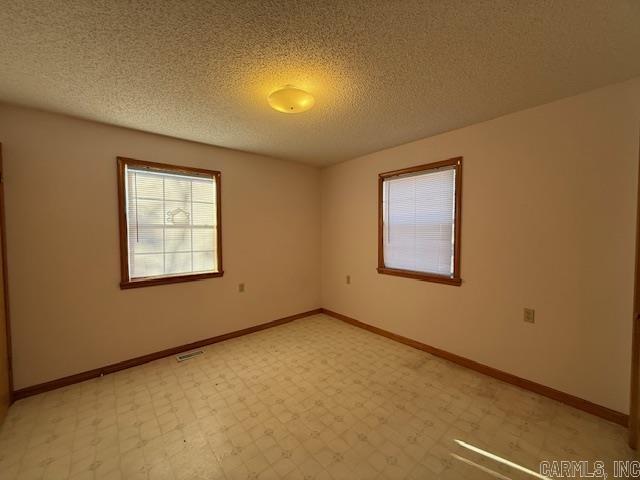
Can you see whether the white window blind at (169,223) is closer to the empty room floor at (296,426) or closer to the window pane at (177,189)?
the window pane at (177,189)

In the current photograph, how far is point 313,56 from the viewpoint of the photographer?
1557 mm

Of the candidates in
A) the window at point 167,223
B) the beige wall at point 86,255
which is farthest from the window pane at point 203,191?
the beige wall at point 86,255

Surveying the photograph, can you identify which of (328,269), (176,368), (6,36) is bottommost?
(176,368)

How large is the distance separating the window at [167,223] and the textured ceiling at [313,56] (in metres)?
0.63

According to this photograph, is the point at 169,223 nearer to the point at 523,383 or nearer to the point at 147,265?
the point at 147,265

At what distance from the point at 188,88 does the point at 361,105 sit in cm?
132

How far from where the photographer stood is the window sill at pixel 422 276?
2734 millimetres

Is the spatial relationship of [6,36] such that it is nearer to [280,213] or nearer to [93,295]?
[93,295]

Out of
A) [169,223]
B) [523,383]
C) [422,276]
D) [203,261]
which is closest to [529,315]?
[523,383]

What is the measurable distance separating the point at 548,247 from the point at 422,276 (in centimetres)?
116

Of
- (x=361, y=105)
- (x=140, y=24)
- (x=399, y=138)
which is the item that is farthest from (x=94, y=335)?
(x=399, y=138)

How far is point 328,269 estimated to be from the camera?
4277 mm

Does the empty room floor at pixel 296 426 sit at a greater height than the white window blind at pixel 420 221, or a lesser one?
lesser

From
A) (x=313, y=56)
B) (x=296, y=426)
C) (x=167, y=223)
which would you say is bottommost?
(x=296, y=426)
